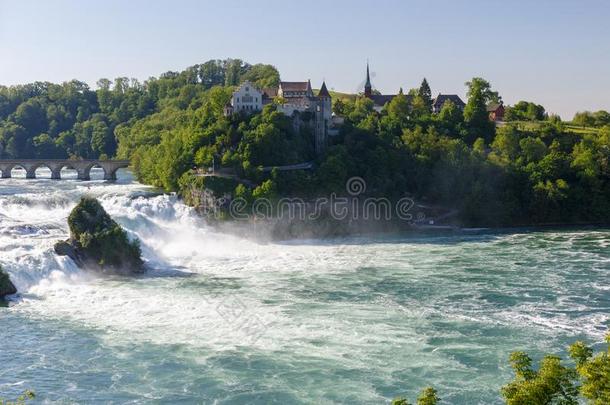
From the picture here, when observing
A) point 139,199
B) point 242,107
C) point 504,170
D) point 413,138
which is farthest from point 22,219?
point 504,170

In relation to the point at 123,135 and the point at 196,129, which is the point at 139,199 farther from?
the point at 123,135

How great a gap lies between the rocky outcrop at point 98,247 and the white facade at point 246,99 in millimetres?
29340

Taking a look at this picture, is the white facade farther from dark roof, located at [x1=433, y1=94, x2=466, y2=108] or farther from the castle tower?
dark roof, located at [x1=433, y1=94, x2=466, y2=108]

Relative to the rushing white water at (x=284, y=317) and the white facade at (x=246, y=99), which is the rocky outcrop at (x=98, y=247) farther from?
the white facade at (x=246, y=99)

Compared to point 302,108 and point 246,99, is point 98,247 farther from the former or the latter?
point 302,108

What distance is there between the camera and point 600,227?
6322 centimetres

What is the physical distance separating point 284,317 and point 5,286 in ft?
50.4

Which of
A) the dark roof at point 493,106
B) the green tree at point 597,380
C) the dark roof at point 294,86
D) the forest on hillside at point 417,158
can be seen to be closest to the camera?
the green tree at point 597,380

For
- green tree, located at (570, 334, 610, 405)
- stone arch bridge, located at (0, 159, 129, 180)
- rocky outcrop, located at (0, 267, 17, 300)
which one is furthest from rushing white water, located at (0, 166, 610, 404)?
stone arch bridge, located at (0, 159, 129, 180)

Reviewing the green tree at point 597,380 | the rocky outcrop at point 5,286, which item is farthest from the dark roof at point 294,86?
the green tree at point 597,380

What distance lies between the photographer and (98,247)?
1636 inches

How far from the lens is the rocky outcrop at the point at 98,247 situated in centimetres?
4100

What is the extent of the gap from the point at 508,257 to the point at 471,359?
21973 mm

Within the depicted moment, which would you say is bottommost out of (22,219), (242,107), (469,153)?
(22,219)
